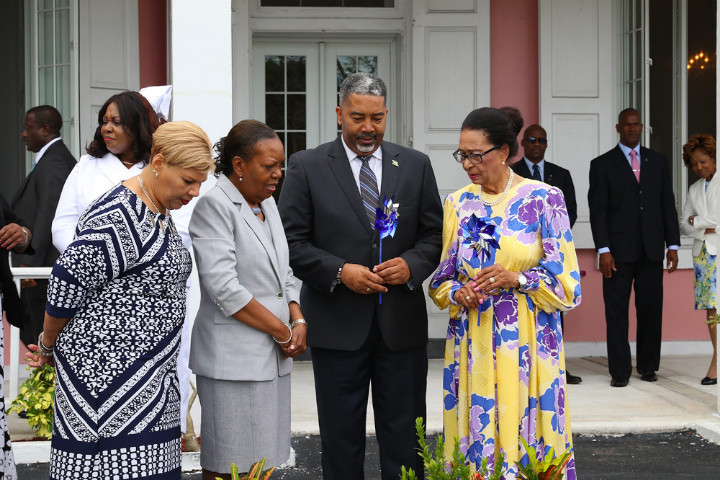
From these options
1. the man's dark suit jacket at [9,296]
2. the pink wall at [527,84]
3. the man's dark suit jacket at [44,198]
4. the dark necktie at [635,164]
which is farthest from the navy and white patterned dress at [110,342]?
the pink wall at [527,84]

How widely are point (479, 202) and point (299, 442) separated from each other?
8.96 ft

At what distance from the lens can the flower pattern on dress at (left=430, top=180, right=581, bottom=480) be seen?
14.4 ft

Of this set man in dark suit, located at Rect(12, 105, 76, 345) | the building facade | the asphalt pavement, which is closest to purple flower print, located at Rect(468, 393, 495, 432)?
the asphalt pavement

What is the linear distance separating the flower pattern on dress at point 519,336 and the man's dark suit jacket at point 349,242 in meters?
0.24

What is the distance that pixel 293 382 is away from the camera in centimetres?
855

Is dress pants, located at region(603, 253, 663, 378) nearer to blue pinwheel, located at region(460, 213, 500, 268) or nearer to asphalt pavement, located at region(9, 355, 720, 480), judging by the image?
asphalt pavement, located at region(9, 355, 720, 480)

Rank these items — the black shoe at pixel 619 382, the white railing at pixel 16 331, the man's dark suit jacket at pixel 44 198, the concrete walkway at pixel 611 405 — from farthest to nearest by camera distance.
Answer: the black shoe at pixel 619 382
the man's dark suit jacket at pixel 44 198
the concrete walkway at pixel 611 405
the white railing at pixel 16 331

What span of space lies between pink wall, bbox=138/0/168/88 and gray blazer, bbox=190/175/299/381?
203 inches

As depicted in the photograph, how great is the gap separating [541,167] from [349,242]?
452 cm

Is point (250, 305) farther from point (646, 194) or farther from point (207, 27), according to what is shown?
point (646, 194)

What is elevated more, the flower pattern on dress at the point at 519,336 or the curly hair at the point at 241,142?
the curly hair at the point at 241,142

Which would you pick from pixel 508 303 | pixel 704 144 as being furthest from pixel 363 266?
pixel 704 144

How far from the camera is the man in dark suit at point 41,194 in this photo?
7090 mm

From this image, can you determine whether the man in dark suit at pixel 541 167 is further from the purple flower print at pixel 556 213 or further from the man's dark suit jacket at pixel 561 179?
the purple flower print at pixel 556 213
